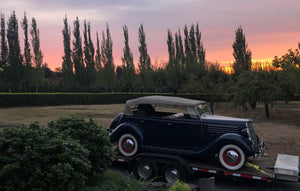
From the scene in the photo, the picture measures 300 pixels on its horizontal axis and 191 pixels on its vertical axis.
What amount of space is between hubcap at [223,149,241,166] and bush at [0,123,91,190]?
3.99 m

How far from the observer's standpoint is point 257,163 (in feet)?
25.5

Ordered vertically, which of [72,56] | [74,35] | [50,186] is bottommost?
[50,186]

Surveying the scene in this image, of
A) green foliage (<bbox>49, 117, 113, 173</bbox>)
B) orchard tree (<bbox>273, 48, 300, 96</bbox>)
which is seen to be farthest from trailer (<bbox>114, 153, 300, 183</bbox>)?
orchard tree (<bbox>273, 48, 300, 96</bbox>)

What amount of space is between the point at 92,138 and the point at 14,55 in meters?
42.4

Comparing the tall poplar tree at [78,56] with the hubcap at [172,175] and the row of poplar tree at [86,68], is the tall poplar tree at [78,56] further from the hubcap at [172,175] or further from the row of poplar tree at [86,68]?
the hubcap at [172,175]

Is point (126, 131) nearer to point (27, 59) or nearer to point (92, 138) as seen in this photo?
point (92, 138)

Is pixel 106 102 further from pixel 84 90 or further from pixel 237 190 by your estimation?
pixel 237 190

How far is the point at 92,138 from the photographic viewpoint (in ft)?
20.1

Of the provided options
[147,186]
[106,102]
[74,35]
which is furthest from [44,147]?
[74,35]

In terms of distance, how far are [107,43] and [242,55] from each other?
2901 centimetres

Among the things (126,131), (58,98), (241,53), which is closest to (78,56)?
(58,98)

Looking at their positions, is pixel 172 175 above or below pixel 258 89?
below

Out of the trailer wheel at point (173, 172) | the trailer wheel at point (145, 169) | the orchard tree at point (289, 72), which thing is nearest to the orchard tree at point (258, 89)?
the orchard tree at point (289, 72)

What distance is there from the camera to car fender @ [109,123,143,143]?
8.30 m
